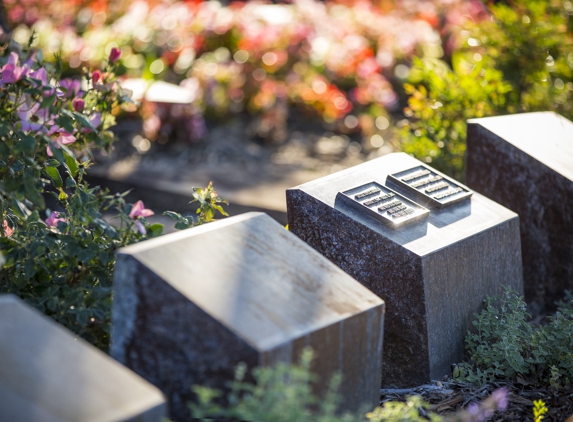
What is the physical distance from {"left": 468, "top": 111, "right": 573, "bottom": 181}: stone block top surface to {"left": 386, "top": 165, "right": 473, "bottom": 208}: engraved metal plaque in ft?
2.26

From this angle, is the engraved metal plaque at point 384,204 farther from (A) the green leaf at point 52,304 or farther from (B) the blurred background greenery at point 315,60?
(B) the blurred background greenery at point 315,60

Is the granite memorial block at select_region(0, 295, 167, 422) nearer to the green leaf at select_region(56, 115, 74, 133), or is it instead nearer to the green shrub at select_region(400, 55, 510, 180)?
the green leaf at select_region(56, 115, 74, 133)

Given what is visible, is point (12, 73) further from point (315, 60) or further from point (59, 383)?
point (315, 60)

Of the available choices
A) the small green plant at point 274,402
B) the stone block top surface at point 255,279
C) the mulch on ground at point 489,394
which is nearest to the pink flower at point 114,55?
the stone block top surface at point 255,279

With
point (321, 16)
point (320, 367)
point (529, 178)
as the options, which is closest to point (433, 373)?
point (320, 367)

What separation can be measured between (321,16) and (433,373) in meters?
6.97

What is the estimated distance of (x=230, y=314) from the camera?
1757 millimetres

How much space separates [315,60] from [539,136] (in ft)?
14.8

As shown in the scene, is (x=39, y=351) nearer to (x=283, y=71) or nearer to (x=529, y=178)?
(x=529, y=178)

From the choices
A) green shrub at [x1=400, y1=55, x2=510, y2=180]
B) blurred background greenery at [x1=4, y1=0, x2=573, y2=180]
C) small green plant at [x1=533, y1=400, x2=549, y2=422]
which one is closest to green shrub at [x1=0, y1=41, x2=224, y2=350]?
small green plant at [x1=533, y1=400, x2=549, y2=422]

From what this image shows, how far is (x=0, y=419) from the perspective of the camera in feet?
4.53

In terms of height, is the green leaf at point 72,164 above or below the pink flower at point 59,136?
below

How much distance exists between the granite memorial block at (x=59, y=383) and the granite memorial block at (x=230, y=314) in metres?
0.26

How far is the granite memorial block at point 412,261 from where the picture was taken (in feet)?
8.20
